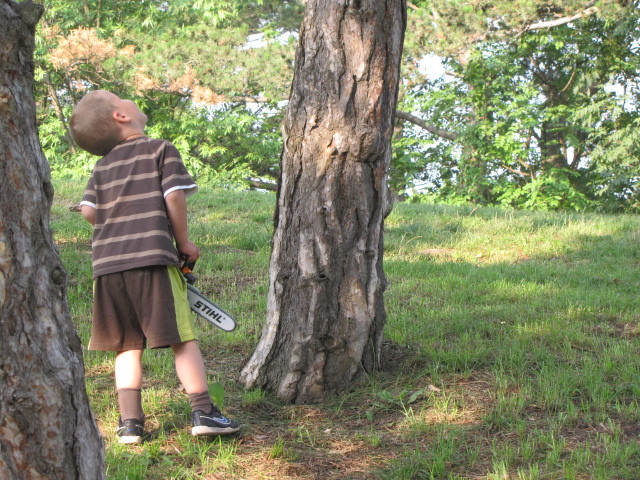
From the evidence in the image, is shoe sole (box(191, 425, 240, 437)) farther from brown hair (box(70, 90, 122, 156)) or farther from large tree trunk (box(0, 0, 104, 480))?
brown hair (box(70, 90, 122, 156))

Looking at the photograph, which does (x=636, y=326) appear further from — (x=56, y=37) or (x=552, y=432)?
(x=56, y=37)

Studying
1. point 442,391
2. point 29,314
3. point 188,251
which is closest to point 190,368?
point 188,251

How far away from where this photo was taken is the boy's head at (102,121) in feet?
11.4

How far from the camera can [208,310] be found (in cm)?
366

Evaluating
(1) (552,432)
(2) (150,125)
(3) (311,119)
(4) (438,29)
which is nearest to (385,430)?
(1) (552,432)

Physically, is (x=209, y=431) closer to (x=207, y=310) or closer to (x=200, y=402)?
Result: (x=200, y=402)

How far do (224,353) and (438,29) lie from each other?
43.8ft

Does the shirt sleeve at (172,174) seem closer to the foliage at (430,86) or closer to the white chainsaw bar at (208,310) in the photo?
the white chainsaw bar at (208,310)

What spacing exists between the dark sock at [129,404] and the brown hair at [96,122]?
125 cm

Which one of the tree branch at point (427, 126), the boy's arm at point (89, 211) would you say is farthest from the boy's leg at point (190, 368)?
the tree branch at point (427, 126)

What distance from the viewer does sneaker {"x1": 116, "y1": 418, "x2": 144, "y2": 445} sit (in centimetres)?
332

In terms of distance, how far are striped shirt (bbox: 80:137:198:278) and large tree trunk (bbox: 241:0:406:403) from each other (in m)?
0.79

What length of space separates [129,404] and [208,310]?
61 centimetres

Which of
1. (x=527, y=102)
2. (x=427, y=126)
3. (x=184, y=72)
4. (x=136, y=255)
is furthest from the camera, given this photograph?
(x=427, y=126)
